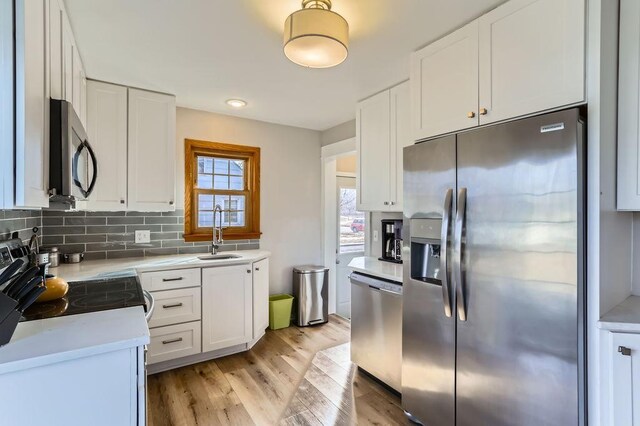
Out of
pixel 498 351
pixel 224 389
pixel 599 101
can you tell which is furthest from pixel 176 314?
pixel 599 101

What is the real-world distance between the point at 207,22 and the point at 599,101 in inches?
76.0

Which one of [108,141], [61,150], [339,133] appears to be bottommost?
[61,150]

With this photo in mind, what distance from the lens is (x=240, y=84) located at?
8.70ft

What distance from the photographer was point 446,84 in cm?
187

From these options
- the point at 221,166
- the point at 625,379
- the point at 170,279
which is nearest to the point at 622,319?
the point at 625,379

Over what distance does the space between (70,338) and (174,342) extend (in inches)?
69.2

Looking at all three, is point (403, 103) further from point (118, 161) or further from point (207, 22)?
point (118, 161)

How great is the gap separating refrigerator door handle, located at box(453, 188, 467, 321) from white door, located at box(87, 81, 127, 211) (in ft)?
8.56

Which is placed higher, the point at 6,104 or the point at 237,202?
the point at 6,104

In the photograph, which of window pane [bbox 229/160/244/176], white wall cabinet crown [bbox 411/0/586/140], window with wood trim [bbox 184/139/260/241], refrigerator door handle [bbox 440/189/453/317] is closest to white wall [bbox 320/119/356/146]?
window with wood trim [bbox 184/139/260/241]

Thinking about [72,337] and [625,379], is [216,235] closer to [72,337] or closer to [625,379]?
[72,337]

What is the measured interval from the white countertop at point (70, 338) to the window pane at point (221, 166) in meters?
2.38

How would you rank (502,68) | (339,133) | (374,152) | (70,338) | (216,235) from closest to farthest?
1. (70,338)
2. (502,68)
3. (374,152)
4. (216,235)
5. (339,133)

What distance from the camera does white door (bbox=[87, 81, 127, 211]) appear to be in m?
2.57
